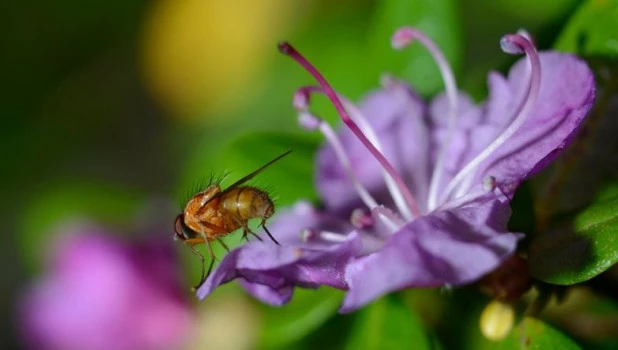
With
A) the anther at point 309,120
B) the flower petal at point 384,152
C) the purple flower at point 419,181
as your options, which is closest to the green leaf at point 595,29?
the purple flower at point 419,181

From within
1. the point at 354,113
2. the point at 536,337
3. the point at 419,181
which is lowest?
the point at 536,337

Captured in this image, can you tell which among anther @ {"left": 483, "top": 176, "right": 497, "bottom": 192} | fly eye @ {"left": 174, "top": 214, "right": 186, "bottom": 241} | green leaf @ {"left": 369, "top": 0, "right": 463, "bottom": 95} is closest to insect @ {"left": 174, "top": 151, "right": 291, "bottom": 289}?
fly eye @ {"left": 174, "top": 214, "right": 186, "bottom": 241}

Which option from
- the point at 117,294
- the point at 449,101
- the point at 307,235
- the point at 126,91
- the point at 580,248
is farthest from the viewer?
the point at 126,91

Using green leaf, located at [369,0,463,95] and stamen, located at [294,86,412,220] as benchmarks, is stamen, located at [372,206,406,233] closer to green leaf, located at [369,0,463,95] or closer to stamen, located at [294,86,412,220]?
stamen, located at [294,86,412,220]

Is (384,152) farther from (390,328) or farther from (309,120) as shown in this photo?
(390,328)

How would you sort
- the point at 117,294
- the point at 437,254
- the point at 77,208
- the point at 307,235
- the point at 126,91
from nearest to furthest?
the point at 437,254 → the point at 307,235 → the point at 117,294 → the point at 77,208 → the point at 126,91

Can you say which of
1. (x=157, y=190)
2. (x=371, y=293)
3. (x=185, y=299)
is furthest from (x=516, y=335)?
(x=157, y=190)

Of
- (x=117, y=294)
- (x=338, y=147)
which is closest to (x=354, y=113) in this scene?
(x=338, y=147)
